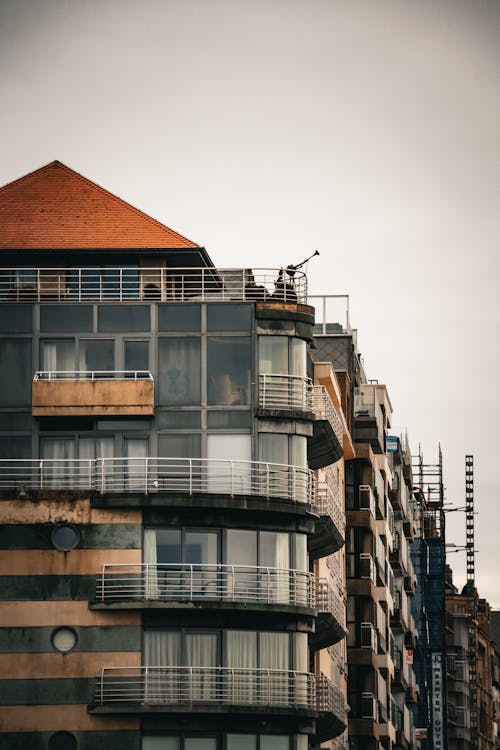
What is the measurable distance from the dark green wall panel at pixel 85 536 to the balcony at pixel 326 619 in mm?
10749

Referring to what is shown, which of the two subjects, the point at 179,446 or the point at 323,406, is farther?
the point at 323,406

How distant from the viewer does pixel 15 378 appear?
3123 inches

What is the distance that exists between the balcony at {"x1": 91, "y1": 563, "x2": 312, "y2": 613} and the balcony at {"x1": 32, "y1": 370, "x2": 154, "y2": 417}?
6597 millimetres

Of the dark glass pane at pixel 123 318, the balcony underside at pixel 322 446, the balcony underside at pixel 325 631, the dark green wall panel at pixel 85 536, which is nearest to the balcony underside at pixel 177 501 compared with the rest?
the dark green wall panel at pixel 85 536

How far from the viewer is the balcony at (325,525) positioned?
82500 mm

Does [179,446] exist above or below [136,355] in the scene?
below

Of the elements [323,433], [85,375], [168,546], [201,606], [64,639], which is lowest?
[64,639]

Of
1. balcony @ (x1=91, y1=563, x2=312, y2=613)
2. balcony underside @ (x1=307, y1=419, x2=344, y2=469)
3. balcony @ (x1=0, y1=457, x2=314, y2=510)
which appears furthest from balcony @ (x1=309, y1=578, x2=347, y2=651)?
balcony @ (x1=0, y1=457, x2=314, y2=510)

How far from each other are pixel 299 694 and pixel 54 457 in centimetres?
1303

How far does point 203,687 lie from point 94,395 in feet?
39.7

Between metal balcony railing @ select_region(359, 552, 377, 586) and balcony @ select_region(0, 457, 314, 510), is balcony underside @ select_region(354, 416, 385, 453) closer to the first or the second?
metal balcony railing @ select_region(359, 552, 377, 586)

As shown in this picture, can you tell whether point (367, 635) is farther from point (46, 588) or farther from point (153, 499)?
point (46, 588)

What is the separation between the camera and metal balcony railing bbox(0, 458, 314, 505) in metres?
76.8

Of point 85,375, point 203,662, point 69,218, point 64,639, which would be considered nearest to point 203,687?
point 203,662
